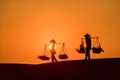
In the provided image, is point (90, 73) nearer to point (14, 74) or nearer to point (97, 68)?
point (97, 68)

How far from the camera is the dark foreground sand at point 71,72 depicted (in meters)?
13.4

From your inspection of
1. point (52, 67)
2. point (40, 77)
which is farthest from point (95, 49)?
point (40, 77)

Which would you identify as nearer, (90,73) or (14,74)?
(90,73)

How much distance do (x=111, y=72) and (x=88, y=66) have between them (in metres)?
1.50

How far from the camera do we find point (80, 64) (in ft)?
47.6

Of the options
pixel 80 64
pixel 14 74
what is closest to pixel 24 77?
pixel 14 74

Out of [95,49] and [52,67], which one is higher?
[95,49]

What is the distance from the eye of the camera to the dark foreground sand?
13387mm

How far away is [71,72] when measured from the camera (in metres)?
14.2

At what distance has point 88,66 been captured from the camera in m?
14.1

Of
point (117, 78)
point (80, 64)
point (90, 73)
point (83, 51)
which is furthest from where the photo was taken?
point (83, 51)

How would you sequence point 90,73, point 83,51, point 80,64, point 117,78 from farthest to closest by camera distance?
point 83,51
point 80,64
point 90,73
point 117,78

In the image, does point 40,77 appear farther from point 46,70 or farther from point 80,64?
point 80,64

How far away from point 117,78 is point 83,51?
432 centimetres
